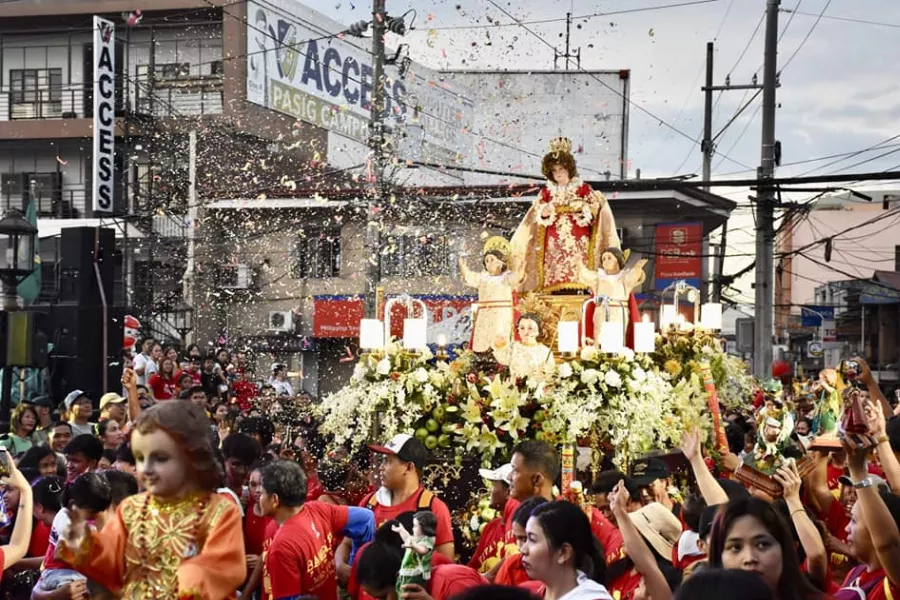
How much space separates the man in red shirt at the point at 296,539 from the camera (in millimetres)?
7070

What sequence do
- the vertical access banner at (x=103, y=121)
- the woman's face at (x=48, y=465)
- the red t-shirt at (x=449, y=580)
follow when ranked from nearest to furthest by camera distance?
1. the red t-shirt at (x=449, y=580)
2. the woman's face at (x=48, y=465)
3. the vertical access banner at (x=103, y=121)

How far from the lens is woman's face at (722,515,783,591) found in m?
4.80

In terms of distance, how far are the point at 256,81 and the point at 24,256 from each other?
18.8m

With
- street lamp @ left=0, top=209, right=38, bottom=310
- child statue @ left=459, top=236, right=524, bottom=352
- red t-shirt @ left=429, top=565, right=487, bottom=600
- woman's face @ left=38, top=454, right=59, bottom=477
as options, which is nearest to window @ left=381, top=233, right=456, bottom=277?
street lamp @ left=0, top=209, right=38, bottom=310

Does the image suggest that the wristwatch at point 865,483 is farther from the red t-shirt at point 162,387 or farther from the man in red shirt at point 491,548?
the red t-shirt at point 162,387

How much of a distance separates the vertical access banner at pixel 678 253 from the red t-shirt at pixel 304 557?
26.6 meters

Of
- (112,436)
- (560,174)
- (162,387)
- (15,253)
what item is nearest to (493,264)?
(560,174)

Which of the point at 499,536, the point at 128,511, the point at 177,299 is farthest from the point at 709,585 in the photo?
the point at 177,299

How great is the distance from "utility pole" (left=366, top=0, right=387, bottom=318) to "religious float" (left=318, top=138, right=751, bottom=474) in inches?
Answer: 265

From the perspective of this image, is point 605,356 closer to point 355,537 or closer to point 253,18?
point 355,537

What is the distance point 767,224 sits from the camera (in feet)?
75.9

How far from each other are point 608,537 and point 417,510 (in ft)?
4.04

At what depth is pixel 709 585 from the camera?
367 cm

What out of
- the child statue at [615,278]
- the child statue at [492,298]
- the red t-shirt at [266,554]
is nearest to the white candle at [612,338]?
the child statue at [615,278]
